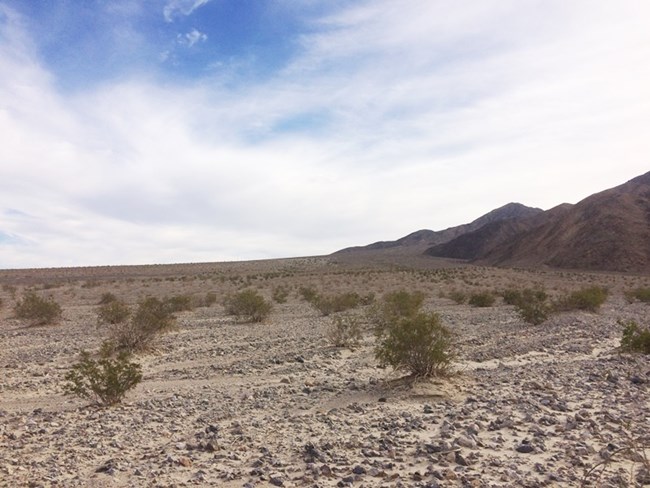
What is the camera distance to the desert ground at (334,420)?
6133 millimetres

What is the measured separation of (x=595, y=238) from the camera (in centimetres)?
8319

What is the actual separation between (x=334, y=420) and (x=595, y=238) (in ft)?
280

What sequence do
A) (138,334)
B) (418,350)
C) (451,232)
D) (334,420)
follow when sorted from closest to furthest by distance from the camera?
(334,420)
(418,350)
(138,334)
(451,232)

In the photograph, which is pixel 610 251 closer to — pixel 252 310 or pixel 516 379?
pixel 252 310

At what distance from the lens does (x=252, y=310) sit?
22.8 metres

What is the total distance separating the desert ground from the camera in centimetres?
613

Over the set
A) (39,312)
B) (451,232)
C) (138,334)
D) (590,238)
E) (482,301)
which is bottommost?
(482,301)

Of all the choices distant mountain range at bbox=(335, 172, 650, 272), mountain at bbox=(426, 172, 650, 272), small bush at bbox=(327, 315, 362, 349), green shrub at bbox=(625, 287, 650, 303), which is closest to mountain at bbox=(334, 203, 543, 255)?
distant mountain range at bbox=(335, 172, 650, 272)

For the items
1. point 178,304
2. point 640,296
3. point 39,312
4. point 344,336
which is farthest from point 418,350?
point 640,296

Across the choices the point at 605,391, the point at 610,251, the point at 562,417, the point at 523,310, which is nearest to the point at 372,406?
the point at 562,417

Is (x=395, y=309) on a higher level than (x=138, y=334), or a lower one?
lower

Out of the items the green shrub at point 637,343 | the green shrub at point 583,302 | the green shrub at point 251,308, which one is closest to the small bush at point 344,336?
the green shrub at point 637,343

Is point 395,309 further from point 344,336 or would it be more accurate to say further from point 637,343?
point 637,343

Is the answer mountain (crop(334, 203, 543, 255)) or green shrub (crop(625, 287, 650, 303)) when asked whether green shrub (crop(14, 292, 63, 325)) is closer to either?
green shrub (crop(625, 287, 650, 303))
